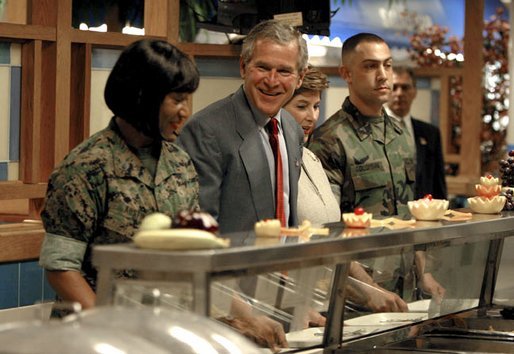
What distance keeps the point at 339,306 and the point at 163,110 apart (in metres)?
0.77

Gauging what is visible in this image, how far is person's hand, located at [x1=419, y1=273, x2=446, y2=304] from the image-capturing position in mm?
3693

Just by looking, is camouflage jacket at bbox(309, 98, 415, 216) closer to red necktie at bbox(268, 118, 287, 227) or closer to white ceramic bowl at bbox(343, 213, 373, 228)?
red necktie at bbox(268, 118, 287, 227)

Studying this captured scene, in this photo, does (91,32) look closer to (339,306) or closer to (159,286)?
(339,306)

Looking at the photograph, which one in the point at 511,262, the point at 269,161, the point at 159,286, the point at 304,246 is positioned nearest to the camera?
the point at 159,286

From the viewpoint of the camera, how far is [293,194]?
12.7 feet

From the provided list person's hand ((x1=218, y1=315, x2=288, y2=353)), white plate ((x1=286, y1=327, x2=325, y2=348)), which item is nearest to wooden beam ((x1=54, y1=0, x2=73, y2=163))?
white plate ((x1=286, y1=327, x2=325, y2=348))

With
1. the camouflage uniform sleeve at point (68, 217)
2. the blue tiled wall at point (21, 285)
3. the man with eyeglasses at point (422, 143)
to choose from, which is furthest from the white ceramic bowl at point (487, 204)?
the man with eyeglasses at point (422, 143)

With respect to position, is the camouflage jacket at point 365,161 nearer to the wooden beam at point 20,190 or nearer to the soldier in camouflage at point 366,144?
the soldier in camouflage at point 366,144

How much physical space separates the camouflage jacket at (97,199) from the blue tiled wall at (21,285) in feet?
5.47

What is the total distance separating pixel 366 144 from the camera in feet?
15.7

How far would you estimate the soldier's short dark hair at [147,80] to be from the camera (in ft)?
9.45

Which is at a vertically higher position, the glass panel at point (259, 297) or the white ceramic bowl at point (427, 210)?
the white ceramic bowl at point (427, 210)

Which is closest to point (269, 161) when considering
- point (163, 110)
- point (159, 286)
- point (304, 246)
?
point (163, 110)

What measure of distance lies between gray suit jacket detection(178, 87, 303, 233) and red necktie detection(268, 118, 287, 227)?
0.03m
